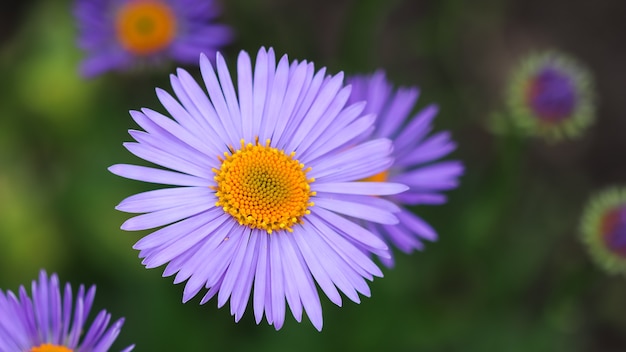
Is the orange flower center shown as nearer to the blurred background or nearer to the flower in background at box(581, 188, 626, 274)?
the blurred background

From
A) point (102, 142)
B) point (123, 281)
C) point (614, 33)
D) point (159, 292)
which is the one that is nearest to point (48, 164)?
point (102, 142)

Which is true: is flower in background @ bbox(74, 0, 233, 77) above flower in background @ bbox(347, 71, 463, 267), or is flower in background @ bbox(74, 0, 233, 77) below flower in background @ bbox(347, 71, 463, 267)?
A: above

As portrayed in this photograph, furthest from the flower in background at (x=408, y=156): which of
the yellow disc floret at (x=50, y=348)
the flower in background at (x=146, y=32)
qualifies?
the yellow disc floret at (x=50, y=348)

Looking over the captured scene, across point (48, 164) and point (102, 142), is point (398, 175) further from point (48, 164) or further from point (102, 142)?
point (48, 164)

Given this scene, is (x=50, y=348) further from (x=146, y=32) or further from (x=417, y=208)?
(x=417, y=208)

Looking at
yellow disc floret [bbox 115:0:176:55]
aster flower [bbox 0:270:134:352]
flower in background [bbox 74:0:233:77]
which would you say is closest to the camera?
aster flower [bbox 0:270:134:352]

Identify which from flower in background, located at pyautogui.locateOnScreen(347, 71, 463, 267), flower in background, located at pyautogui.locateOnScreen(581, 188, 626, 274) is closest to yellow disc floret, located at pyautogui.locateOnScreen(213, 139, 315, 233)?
flower in background, located at pyautogui.locateOnScreen(347, 71, 463, 267)
